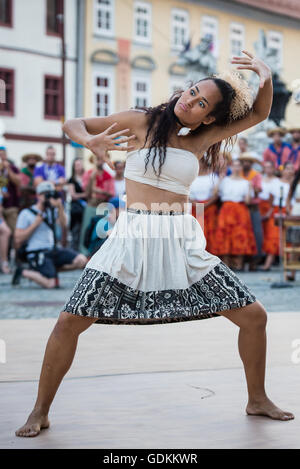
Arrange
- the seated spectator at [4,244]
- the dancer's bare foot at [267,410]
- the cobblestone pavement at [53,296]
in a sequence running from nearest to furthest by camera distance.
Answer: the dancer's bare foot at [267,410] → the cobblestone pavement at [53,296] → the seated spectator at [4,244]

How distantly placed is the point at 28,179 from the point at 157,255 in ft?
38.4

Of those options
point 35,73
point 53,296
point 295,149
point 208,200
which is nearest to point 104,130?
point 53,296

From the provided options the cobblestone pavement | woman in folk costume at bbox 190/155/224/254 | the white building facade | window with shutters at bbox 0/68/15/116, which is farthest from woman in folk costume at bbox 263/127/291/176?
window with shutters at bbox 0/68/15/116

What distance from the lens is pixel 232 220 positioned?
50.0ft

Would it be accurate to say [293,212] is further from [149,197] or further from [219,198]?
[149,197]

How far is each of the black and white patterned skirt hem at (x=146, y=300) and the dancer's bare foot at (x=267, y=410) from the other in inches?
22.9

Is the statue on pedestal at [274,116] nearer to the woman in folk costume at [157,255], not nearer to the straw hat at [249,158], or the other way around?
the straw hat at [249,158]

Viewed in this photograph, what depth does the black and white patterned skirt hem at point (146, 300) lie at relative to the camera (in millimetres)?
4336

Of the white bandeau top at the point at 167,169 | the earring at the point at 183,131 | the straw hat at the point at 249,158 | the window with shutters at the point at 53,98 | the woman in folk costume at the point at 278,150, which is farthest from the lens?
the window with shutters at the point at 53,98

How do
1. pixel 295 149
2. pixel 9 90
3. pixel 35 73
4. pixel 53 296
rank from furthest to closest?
pixel 35 73
pixel 9 90
pixel 295 149
pixel 53 296

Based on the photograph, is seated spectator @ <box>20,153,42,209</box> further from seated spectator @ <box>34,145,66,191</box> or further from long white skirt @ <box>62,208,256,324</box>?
long white skirt @ <box>62,208,256,324</box>

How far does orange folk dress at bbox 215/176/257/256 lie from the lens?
15.2m

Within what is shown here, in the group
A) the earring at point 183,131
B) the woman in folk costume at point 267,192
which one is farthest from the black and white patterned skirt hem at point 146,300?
the woman in folk costume at point 267,192
